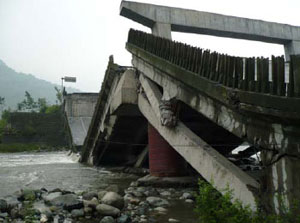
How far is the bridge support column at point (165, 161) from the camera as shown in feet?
44.7

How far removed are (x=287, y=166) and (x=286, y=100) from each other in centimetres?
119

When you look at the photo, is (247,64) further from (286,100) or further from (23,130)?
(23,130)

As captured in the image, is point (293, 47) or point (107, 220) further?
point (293, 47)

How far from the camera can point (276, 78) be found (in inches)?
234

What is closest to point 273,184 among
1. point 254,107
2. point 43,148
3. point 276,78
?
point 254,107

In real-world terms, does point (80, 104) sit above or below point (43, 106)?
below

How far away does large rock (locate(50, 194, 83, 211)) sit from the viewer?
9750 millimetres

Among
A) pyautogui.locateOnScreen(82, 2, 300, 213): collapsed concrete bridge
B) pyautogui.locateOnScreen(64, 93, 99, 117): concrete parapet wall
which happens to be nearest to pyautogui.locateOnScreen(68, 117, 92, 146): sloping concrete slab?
pyautogui.locateOnScreen(64, 93, 99, 117): concrete parapet wall

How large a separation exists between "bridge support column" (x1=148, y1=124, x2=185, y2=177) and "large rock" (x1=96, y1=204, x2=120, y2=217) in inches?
182

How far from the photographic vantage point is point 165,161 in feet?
44.7

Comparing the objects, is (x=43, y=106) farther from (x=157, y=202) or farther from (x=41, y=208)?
(x=157, y=202)

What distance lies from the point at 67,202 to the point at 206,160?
458 cm

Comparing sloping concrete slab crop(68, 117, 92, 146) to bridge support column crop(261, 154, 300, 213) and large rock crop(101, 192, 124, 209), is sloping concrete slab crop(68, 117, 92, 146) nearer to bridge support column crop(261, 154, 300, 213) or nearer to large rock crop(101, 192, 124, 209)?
large rock crop(101, 192, 124, 209)

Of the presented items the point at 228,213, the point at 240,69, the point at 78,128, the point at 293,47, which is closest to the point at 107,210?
the point at 228,213
